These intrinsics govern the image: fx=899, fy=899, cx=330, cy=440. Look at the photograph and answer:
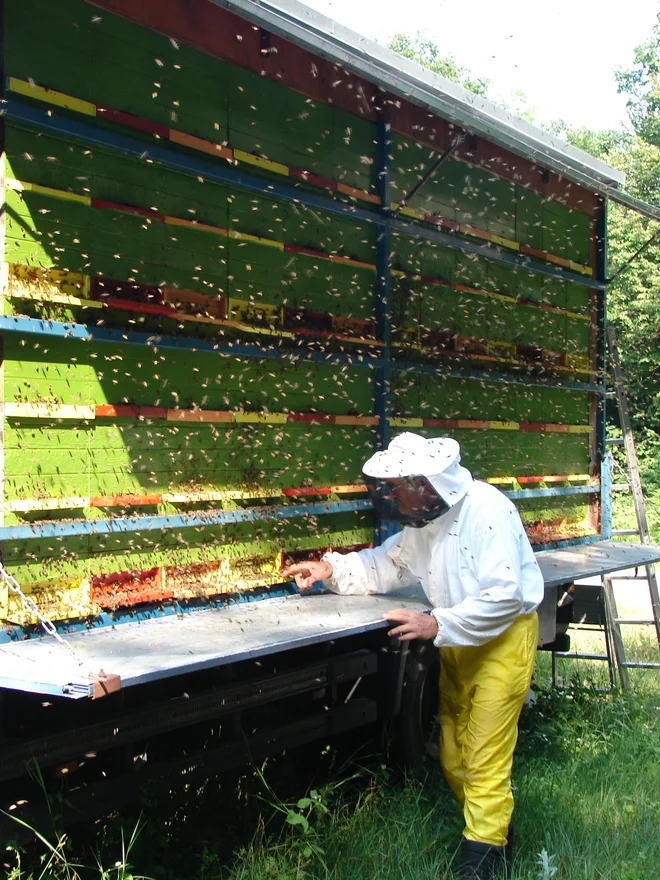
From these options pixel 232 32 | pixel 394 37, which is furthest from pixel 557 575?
pixel 394 37

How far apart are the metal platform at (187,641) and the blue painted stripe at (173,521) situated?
1.17ft

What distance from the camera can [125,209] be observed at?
3420mm

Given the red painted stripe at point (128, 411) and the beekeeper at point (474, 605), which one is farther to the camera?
the beekeeper at point (474, 605)

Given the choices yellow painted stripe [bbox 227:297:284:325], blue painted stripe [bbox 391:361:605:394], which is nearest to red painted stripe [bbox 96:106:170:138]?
yellow painted stripe [bbox 227:297:284:325]

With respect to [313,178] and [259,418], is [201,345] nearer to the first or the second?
[259,418]

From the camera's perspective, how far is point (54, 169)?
125 inches

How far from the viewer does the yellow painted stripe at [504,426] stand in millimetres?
5574

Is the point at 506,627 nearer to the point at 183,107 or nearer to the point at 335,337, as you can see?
the point at 335,337

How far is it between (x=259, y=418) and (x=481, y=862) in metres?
1.97

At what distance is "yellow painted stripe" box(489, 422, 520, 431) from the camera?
5.57 meters

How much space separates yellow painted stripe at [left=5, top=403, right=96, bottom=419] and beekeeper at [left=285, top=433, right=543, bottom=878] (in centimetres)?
111

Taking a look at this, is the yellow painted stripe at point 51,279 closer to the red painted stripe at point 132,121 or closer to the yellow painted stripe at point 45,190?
the yellow painted stripe at point 45,190

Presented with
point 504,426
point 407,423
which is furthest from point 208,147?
point 504,426

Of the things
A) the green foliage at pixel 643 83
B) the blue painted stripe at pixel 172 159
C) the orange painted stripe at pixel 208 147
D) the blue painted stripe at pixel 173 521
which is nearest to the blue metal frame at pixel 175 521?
the blue painted stripe at pixel 173 521
